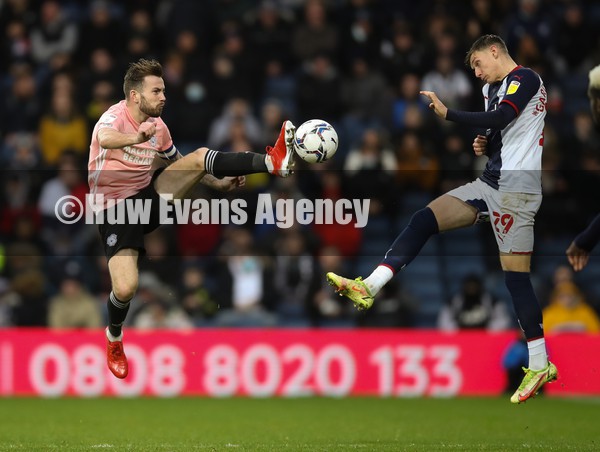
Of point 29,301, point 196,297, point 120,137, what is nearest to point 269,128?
point 196,297

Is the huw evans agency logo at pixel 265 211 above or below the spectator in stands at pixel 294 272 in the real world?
above

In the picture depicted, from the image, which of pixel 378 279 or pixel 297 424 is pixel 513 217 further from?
pixel 297 424

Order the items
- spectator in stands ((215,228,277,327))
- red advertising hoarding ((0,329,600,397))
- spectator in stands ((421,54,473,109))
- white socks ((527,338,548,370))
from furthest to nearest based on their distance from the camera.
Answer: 1. spectator in stands ((421,54,473,109))
2. spectator in stands ((215,228,277,327))
3. red advertising hoarding ((0,329,600,397))
4. white socks ((527,338,548,370))

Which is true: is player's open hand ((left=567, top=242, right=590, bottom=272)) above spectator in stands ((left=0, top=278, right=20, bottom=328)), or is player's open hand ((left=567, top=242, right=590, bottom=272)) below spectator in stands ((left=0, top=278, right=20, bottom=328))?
above

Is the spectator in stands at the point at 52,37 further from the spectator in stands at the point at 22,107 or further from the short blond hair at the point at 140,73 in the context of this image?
the short blond hair at the point at 140,73

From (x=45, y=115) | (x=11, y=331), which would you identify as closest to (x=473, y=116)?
(x=11, y=331)

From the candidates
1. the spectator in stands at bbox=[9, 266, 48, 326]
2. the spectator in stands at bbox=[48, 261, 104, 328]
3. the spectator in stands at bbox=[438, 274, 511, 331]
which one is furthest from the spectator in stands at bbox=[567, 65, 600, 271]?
the spectator in stands at bbox=[9, 266, 48, 326]

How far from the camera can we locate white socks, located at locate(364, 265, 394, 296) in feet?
30.7

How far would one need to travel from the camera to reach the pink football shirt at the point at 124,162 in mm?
9891

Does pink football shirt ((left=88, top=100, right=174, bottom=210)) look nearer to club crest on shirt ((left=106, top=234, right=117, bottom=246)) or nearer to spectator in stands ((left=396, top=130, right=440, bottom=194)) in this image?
club crest on shirt ((left=106, top=234, right=117, bottom=246))

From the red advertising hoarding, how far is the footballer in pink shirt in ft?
14.1

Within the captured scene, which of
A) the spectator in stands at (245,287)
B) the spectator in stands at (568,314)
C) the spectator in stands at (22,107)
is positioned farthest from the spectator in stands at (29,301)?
the spectator in stands at (568,314)

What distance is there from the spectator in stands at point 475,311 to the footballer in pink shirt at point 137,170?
5.88 meters

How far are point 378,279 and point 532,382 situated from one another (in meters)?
1.44
